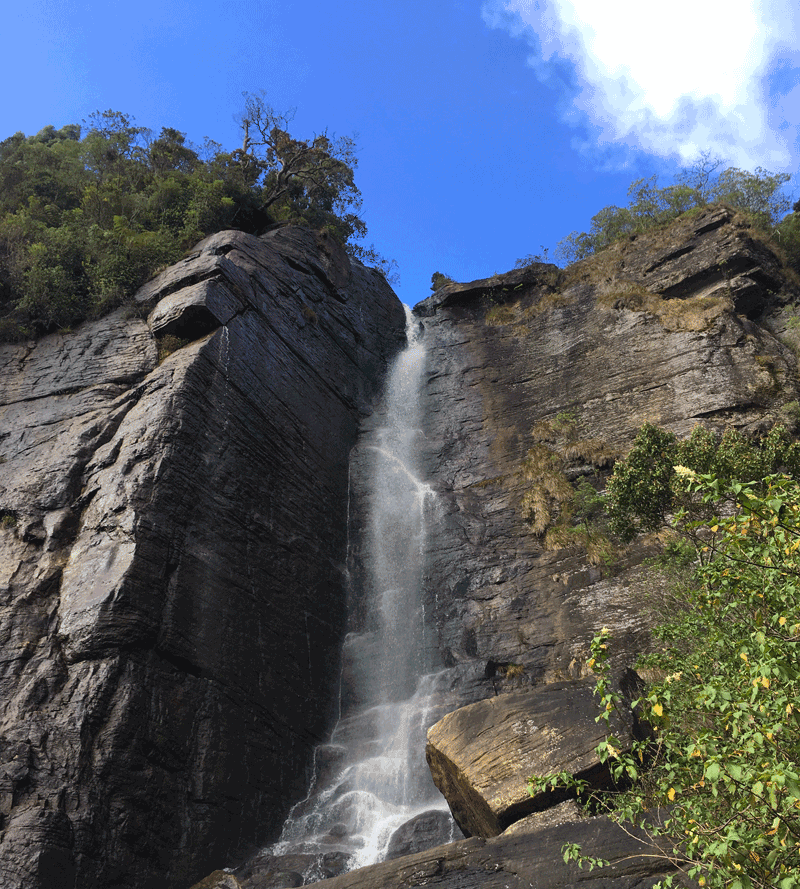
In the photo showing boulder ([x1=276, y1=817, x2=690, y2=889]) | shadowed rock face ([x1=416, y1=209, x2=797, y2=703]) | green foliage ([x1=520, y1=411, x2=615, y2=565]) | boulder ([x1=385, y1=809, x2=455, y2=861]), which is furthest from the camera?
green foliage ([x1=520, y1=411, x2=615, y2=565])

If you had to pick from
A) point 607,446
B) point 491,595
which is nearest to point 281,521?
point 491,595

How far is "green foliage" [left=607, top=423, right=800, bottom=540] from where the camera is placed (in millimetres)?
13305

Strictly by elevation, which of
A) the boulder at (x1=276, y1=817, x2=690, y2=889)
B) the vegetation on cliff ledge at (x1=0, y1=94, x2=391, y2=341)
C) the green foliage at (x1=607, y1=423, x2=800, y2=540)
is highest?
the vegetation on cliff ledge at (x1=0, y1=94, x2=391, y2=341)

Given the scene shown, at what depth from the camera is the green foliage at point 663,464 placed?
43.7 ft

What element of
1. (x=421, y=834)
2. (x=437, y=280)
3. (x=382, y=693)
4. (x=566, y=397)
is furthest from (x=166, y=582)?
(x=437, y=280)

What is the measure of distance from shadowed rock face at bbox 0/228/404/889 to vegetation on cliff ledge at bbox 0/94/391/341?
1405mm

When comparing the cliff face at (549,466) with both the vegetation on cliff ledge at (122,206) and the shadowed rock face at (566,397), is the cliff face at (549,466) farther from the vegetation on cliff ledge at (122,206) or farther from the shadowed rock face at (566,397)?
the vegetation on cliff ledge at (122,206)

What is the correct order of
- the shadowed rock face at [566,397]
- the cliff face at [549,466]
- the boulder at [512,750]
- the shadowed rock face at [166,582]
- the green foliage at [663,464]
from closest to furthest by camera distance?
the cliff face at [549,466]
the boulder at [512,750]
the shadowed rock face at [166,582]
the green foliage at [663,464]
the shadowed rock face at [566,397]

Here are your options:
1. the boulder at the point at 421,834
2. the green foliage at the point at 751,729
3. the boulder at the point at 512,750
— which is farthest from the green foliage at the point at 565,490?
the green foliage at the point at 751,729

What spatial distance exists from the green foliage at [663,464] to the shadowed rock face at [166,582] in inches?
311

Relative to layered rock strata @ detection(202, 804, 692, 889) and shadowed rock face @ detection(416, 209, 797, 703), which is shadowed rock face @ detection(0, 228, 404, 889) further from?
layered rock strata @ detection(202, 804, 692, 889)

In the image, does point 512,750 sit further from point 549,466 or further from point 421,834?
point 549,466

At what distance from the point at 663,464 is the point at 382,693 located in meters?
8.42

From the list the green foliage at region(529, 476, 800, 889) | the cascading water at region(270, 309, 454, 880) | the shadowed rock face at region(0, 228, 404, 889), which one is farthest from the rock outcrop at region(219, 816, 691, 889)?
the shadowed rock face at region(0, 228, 404, 889)
